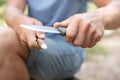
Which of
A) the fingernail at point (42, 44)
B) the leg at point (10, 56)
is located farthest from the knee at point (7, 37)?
the fingernail at point (42, 44)

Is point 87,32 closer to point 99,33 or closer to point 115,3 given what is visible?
point 99,33

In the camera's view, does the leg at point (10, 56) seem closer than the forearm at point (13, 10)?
Yes

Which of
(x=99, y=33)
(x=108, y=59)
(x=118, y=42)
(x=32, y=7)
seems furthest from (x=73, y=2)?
(x=118, y=42)

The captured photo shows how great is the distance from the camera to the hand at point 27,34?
1.36 meters

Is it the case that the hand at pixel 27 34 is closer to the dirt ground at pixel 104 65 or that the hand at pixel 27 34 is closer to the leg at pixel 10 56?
the leg at pixel 10 56

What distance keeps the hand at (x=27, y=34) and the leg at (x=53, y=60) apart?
152mm

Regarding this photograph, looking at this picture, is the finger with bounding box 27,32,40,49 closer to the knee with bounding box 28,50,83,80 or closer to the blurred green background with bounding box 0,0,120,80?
the knee with bounding box 28,50,83,80

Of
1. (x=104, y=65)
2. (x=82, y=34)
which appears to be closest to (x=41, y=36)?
(x=82, y=34)

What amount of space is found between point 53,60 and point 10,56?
26 centimetres

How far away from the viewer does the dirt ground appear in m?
2.23

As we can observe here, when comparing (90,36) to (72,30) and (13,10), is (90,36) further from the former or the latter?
(13,10)

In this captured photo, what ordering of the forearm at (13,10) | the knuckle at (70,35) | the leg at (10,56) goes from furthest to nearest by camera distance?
A: the forearm at (13,10)
the leg at (10,56)
the knuckle at (70,35)

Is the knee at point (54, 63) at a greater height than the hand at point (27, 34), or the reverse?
the hand at point (27, 34)

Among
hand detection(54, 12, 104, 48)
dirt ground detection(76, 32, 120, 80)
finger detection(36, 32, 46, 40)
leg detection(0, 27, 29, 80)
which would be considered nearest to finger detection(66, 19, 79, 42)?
hand detection(54, 12, 104, 48)
